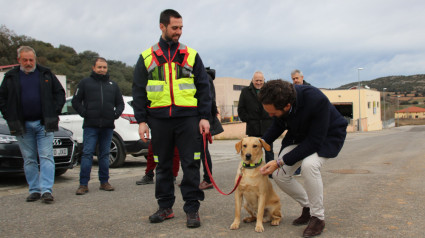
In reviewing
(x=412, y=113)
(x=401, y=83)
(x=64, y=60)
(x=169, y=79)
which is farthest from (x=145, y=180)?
(x=401, y=83)

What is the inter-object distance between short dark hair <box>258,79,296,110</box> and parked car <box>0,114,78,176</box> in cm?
445

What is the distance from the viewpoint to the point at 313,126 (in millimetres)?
3453

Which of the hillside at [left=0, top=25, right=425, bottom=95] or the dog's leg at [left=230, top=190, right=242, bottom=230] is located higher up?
the hillside at [left=0, top=25, right=425, bottom=95]

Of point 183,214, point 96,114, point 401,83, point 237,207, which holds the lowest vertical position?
point 183,214

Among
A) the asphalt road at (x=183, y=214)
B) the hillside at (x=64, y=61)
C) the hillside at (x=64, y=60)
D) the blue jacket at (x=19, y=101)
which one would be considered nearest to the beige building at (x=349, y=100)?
the hillside at (x=64, y=60)

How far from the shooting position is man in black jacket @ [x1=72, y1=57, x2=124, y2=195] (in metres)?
5.65

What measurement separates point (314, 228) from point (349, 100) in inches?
2627

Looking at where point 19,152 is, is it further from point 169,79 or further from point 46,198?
point 169,79

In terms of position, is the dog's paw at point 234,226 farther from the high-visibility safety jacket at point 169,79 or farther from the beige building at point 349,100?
the beige building at point 349,100

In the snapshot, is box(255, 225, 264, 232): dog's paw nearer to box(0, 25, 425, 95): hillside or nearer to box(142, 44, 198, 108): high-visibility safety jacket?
box(142, 44, 198, 108): high-visibility safety jacket

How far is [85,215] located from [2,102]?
86.6 inches

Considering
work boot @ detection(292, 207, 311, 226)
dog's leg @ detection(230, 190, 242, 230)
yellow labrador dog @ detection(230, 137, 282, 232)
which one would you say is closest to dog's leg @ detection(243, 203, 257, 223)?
yellow labrador dog @ detection(230, 137, 282, 232)

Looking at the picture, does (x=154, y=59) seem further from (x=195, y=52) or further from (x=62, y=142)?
(x=62, y=142)

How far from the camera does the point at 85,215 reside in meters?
4.26
